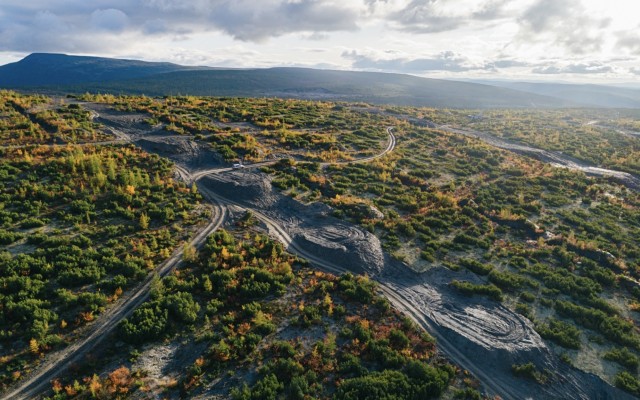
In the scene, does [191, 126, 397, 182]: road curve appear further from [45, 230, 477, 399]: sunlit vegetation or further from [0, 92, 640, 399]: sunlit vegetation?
[45, 230, 477, 399]: sunlit vegetation

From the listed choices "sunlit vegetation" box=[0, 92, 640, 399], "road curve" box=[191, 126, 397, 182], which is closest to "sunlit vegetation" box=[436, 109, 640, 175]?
"sunlit vegetation" box=[0, 92, 640, 399]

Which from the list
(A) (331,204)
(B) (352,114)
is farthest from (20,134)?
(B) (352,114)

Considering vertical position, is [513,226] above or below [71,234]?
below

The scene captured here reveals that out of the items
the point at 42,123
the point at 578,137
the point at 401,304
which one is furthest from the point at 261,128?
the point at 578,137

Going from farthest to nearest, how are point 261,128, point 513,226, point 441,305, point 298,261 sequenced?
point 261,128 → point 513,226 → point 298,261 → point 441,305

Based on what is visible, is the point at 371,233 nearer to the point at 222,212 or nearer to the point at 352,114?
the point at 222,212

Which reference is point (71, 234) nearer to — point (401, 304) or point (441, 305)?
point (401, 304)
